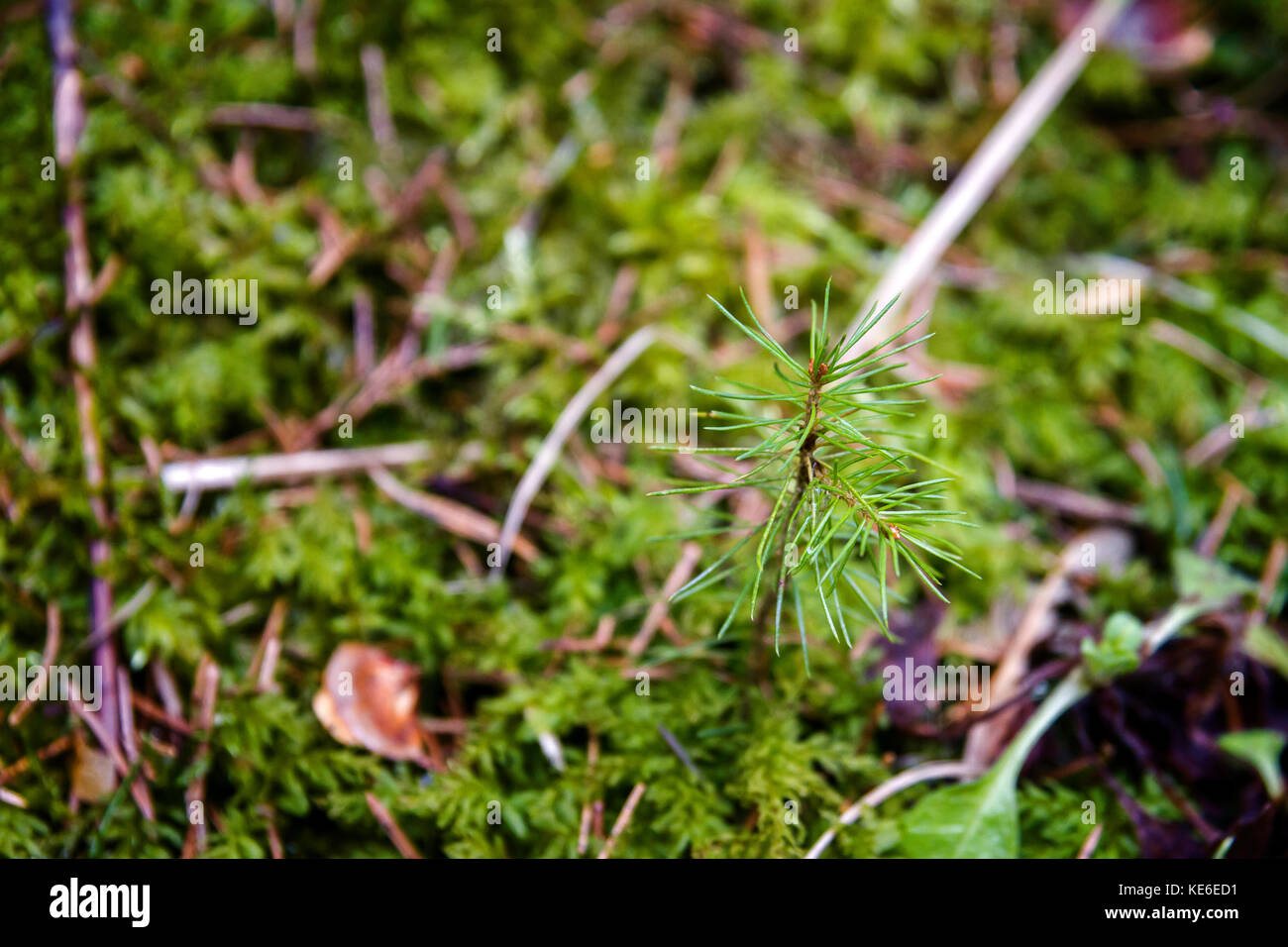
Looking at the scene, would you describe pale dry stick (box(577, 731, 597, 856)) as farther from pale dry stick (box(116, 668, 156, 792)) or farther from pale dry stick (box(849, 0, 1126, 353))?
pale dry stick (box(849, 0, 1126, 353))

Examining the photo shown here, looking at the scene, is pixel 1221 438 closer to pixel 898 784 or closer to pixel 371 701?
pixel 898 784

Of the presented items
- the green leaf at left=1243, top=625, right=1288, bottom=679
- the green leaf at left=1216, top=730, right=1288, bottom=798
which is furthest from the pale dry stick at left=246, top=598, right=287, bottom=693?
the green leaf at left=1243, top=625, right=1288, bottom=679

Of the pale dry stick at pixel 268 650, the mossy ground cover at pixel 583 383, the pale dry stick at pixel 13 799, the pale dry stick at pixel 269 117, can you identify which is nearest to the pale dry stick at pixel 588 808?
the mossy ground cover at pixel 583 383

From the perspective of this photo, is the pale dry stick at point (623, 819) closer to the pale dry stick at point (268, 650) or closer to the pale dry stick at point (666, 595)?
the pale dry stick at point (666, 595)

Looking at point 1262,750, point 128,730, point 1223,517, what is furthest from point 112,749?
point 1223,517
